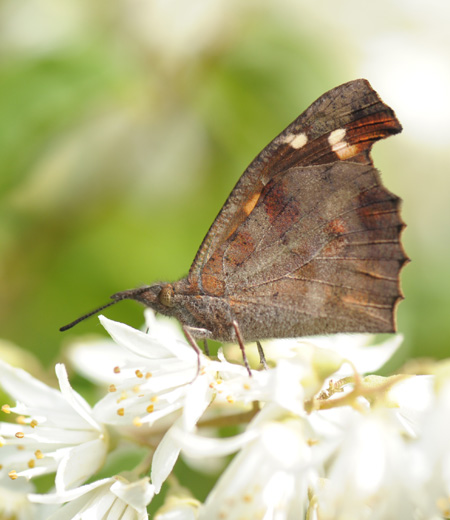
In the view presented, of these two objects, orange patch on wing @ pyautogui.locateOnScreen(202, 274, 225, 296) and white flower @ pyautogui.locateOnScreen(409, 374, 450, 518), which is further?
orange patch on wing @ pyautogui.locateOnScreen(202, 274, 225, 296)

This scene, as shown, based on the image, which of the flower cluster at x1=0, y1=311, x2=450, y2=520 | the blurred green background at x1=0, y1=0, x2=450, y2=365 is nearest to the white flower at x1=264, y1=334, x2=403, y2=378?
the flower cluster at x1=0, y1=311, x2=450, y2=520

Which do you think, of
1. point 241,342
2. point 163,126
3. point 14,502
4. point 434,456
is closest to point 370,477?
point 434,456

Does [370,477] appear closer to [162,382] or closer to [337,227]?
[162,382]

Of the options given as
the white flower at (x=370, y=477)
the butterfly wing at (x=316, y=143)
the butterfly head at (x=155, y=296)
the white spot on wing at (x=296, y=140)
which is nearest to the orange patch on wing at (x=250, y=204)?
the butterfly wing at (x=316, y=143)

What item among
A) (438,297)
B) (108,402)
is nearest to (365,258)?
(108,402)

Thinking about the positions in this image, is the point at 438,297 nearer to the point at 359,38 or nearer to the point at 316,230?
the point at 316,230

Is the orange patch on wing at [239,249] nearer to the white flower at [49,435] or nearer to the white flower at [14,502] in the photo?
the white flower at [49,435]

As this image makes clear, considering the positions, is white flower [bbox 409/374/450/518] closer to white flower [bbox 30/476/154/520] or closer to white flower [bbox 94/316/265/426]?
white flower [bbox 94/316/265/426]
